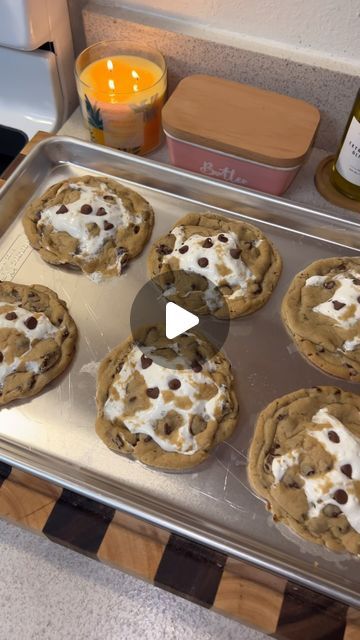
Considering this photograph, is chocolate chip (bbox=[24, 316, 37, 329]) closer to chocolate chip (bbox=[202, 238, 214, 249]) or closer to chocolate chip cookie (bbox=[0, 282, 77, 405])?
chocolate chip cookie (bbox=[0, 282, 77, 405])

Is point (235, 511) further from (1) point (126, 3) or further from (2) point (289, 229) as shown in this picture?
(1) point (126, 3)

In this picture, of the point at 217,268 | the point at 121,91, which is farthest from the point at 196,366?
the point at 121,91

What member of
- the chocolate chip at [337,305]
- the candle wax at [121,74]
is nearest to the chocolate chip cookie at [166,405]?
the chocolate chip at [337,305]

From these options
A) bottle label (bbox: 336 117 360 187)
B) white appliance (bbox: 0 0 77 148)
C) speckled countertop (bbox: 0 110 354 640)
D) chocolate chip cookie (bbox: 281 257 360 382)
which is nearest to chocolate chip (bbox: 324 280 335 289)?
chocolate chip cookie (bbox: 281 257 360 382)

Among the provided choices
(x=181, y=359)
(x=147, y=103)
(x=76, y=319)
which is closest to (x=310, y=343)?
(x=181, y=359)

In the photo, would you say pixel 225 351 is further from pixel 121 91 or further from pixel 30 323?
pixel 121 91
